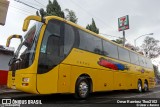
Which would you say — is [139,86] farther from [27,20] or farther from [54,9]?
[54,9]

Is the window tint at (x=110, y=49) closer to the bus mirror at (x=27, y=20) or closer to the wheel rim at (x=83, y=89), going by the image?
the wheel rim at (x=83, y=89)

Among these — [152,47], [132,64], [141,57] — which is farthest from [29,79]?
[152,47]

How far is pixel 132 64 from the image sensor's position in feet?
56.5

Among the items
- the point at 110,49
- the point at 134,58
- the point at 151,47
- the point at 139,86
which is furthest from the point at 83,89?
the point at 151,47

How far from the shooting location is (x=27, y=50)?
899 cm

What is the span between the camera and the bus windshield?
8.61 meters

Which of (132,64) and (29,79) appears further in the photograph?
(132,64)

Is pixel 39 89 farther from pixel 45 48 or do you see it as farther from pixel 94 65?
pixel 94 65

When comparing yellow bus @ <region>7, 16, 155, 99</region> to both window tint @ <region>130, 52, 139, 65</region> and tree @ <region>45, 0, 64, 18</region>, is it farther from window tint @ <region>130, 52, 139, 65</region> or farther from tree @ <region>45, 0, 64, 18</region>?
tree @ <region>45, 0, 64, 18</region>

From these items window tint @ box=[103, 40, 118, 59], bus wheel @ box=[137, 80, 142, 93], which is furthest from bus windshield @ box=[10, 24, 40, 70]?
bus wheel @ box=[137, 80, 142, 93]

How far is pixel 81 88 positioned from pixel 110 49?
166 inches

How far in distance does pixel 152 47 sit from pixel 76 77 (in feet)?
188

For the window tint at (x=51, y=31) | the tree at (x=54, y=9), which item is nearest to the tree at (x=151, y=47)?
the tree at (x=54, y=9)

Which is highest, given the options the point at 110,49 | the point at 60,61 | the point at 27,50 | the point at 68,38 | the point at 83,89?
the point at 110,49
